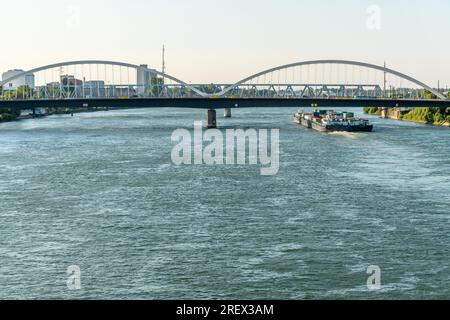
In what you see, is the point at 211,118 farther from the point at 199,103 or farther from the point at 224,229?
the point at 224,229

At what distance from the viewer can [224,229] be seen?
3194 cm

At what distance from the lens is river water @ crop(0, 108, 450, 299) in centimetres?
2442

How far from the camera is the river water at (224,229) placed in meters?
24.4

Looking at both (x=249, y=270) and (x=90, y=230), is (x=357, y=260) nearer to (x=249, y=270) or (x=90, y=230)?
(x=249, y=270)

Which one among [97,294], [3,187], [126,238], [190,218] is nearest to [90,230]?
[126,238]

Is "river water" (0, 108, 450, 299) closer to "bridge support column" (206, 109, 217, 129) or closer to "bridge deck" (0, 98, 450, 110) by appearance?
"bridge deck" (0, 98, 450, 110)

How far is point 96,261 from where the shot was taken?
27.0m

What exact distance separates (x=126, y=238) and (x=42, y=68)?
94957mm

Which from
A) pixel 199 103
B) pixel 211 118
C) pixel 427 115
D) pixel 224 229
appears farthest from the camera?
pixel 427 115

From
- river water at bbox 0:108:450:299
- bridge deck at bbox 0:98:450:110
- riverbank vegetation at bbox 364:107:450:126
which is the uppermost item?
bridge deck at bbox 0:98:450:110

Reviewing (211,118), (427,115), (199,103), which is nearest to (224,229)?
(199,103)

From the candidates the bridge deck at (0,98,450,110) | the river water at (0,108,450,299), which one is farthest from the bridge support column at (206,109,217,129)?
the river water at (0,108,450,299)

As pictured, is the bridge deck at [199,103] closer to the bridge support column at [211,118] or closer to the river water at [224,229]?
the bridge support column at [211,118]

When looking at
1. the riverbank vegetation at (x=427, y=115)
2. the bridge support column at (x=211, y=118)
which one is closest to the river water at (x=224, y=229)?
the bridge support column at (x=211, y=118)
